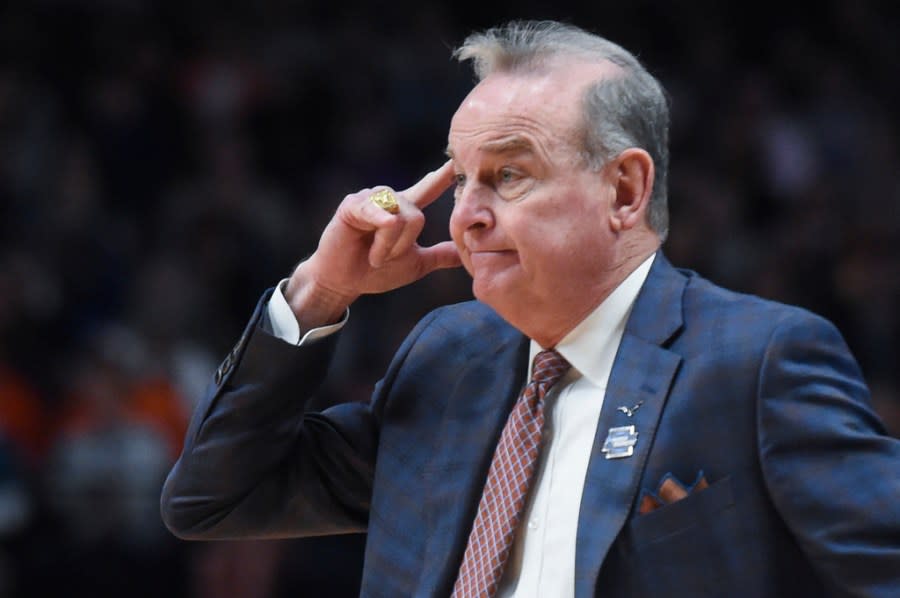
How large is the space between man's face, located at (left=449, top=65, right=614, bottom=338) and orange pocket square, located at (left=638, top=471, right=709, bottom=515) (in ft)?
1.20

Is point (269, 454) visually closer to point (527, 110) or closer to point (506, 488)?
point (506, 488)

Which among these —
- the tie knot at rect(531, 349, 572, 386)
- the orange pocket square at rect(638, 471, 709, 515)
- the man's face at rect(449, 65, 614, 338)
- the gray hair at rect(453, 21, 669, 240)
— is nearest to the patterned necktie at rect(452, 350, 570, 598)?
the tie knot at rect(531, 349, 572, 386)

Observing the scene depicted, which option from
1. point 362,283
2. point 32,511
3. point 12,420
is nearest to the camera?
point 362,283

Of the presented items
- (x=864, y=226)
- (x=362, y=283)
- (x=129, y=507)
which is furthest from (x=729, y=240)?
(x=362, y=283)

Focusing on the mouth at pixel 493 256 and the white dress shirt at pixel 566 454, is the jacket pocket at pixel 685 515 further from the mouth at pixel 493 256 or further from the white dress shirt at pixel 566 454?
the mouth at pixel 493 256

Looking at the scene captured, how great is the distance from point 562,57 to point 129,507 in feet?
12.7

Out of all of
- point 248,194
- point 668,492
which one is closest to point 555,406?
point 668,492

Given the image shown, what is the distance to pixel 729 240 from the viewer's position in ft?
23.4

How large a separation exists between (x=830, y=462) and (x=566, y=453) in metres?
0.45

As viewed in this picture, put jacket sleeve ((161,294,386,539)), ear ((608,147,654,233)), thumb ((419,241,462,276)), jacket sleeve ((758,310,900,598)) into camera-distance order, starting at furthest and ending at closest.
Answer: thumb ((419,241,462,276))
jacket sleeve ((161,294,386,539))
ear ((608,147,654,233))
jacket sleeve ((758,310,900,598))

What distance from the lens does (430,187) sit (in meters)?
2.74

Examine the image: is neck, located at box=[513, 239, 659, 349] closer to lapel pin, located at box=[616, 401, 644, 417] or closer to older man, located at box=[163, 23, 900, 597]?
older man, located at box=[163, 23, 900, 597]

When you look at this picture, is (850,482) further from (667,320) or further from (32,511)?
(32,511)

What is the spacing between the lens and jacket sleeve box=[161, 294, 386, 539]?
2691 mm
